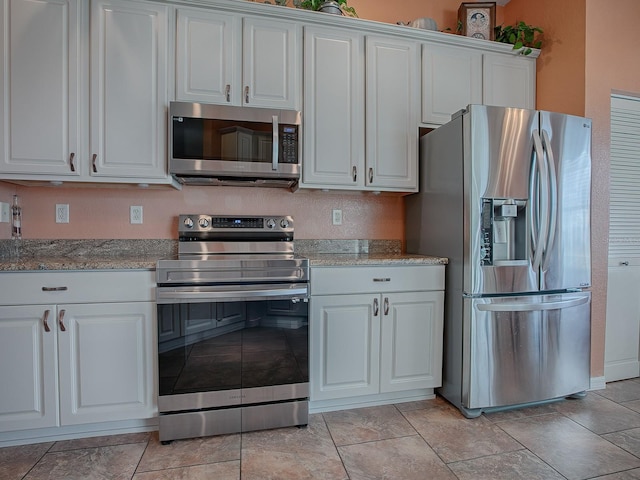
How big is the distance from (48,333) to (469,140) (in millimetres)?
2387

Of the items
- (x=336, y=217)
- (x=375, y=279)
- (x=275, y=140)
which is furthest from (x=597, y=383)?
(x=275, y=140)

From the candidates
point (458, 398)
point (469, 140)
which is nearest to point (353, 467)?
point (458, 398)

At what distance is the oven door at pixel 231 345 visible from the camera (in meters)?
1.73

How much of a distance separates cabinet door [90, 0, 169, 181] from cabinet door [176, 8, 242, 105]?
0.32 ft

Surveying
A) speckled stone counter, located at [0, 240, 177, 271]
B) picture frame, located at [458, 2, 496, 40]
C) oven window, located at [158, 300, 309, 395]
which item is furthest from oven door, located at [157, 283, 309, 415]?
picture frame, located at [458, 2, 496, 40]

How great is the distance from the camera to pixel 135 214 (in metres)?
2.28

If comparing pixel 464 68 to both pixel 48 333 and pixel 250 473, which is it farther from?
pixel 48 333

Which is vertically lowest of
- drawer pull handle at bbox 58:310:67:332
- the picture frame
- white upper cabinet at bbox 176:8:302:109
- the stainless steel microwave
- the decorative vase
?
drawer pull handle at bbox 58:310:67:332

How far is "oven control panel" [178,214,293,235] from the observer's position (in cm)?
223

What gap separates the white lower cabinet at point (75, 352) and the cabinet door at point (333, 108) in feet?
4.04

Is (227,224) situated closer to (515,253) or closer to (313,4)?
(313,4)

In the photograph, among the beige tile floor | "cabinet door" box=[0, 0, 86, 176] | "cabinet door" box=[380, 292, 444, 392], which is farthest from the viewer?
"cabinet door" box=[380, 292, 444, 392]

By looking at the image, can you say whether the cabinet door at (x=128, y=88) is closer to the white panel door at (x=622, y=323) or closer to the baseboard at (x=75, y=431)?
the baseboard at (x=75, y=431)

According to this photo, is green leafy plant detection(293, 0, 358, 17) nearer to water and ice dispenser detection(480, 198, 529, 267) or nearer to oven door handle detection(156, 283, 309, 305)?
water and ice dispenser detection(480, 198, 529, 267)
